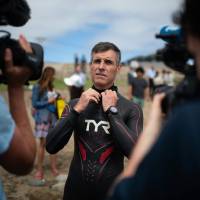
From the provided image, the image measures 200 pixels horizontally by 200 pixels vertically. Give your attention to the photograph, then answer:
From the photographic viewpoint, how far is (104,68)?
142 inches

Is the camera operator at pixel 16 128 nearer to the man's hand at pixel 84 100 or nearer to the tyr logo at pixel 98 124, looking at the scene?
the man's hand at pixel 84 100

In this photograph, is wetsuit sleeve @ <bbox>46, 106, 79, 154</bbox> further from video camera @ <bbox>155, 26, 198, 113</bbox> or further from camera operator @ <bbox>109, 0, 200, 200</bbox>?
camera operator @ <bbox>109, 0, 200, 200</bbox>

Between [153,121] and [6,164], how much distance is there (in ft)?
2.49

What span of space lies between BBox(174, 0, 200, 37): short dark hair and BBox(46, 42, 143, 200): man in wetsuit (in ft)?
6.03

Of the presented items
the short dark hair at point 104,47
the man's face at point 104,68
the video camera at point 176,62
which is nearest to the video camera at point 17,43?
the video camera at point 176,62

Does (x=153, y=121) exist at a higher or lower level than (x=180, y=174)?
higher

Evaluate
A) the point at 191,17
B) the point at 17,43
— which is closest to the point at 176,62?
the point at 191,17

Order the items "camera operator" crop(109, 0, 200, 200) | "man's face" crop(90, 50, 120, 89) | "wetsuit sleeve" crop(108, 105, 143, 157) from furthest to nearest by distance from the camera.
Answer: "man's face" crop(90, 50, 120, 89), "wetsuit sleeve" crop(108, 105, 143, 157), "camera operator" crop(109, 0, 200, 200)

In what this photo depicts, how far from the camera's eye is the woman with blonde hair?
24.6ft

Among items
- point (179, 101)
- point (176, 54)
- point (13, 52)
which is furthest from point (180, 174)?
point (13, 52)

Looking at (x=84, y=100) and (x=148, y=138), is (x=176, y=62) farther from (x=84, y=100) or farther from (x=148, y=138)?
(x=84, y=100)

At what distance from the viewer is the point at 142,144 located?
1.46 metres

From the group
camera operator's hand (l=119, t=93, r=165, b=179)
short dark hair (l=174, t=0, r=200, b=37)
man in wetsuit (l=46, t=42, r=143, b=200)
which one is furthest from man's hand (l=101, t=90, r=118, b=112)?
short dark hair (l=174, t=0, r=200, b=37)

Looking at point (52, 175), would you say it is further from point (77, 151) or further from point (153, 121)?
point (153, 121)
